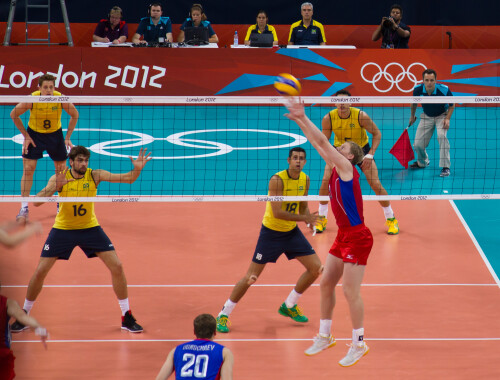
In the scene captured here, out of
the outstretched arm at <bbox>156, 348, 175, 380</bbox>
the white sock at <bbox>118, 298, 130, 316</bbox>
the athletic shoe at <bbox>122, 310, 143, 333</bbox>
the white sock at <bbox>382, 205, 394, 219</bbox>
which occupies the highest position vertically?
the outstretched arm at <bbox>156, 348, 175, 380</bbox>

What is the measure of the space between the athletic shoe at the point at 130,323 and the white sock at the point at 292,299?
200cm

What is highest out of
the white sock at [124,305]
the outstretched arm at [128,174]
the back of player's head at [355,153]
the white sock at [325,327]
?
the back of player's head at [355,153]

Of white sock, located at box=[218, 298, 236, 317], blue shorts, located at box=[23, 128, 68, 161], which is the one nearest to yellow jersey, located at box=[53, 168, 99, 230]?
white sock, located at box=[218, 298, 236, 317]

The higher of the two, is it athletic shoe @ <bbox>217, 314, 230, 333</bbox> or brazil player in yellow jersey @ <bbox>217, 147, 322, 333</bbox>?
brazil player in yellow jersey @ <bbox>217, 147, 322, 333</bbox>

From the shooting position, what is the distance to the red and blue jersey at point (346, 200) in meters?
9.12

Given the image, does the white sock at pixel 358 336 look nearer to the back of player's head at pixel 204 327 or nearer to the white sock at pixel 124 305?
the back of player's head at pixel 204 327

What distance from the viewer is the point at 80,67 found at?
23.2 m

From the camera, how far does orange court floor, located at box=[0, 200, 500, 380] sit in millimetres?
10156

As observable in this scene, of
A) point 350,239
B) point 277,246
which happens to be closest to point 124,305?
point 277,246

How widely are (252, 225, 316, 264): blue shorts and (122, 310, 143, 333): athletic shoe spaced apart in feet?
5.82

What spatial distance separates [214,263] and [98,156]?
6.99 metres

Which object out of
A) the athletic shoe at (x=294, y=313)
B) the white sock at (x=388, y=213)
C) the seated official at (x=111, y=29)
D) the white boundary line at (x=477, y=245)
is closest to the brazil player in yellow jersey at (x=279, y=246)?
the athletic shoe at (x=294, y=313)

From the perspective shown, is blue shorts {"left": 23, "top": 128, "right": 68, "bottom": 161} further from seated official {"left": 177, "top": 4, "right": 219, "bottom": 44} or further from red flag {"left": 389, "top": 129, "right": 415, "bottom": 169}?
seated official {"left": 177, "top": 4, "right": 219, "bottom": 44}

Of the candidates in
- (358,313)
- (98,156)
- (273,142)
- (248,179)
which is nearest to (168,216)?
(248,179)
